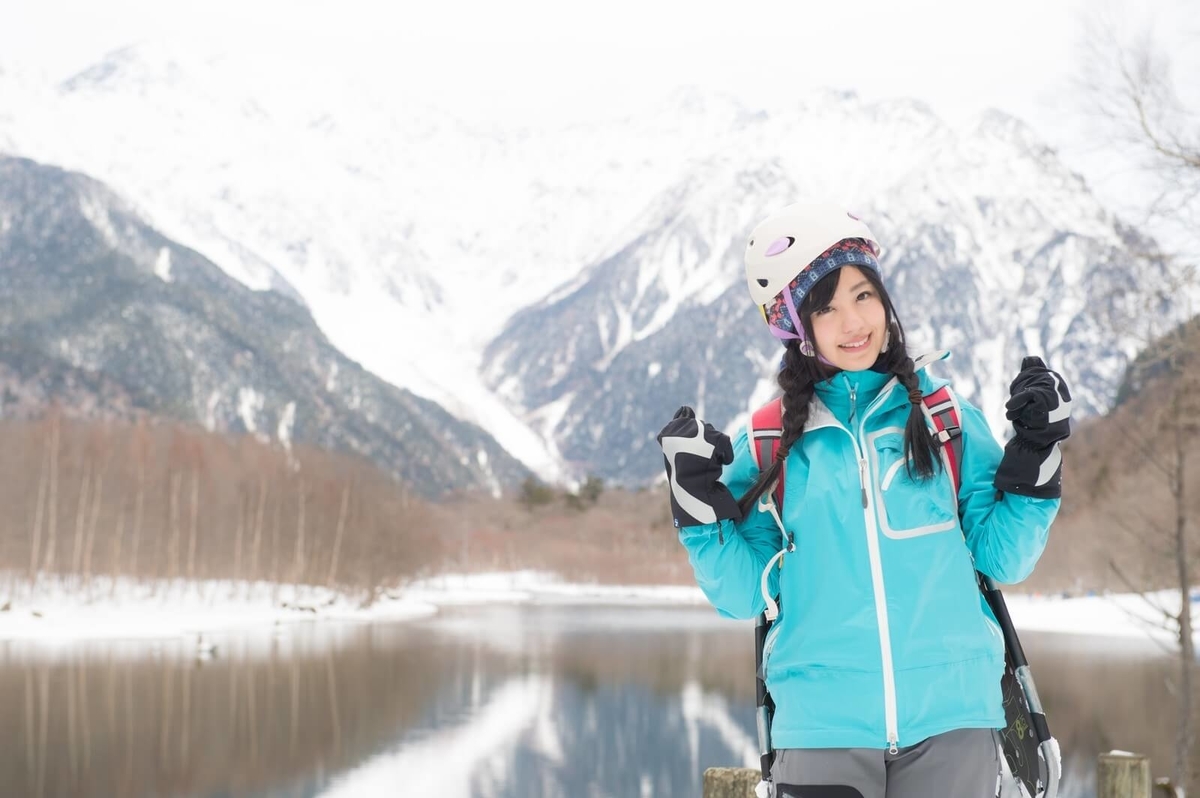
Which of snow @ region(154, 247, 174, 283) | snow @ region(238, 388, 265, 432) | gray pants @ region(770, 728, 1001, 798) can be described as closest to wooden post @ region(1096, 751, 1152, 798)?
gray pants @ region(770, 728, 1001, 798)

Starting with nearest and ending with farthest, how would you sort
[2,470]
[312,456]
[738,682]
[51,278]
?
[738,682], [2,470], [312,456], [51,278]

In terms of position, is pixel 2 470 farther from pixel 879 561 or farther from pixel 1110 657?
pixel 879 561

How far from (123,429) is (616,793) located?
184 feet

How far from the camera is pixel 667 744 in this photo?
2006 cm

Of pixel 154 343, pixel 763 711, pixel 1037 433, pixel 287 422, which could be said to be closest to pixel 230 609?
pixel 763 711

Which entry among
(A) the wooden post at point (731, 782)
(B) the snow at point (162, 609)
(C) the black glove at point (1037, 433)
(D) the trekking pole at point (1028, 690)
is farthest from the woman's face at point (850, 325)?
(B) the snow at point (162, 609)

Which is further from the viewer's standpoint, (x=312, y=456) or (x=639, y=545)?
(x=639, y=545)

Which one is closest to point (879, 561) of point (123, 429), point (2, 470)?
point (2, 470)

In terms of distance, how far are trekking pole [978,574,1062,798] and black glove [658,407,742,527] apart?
596 millimetres

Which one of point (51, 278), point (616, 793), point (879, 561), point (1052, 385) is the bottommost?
point (616, 793)

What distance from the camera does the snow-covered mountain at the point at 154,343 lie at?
143 m

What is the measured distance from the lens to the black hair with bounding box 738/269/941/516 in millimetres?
2547

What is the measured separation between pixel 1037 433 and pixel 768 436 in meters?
0.57

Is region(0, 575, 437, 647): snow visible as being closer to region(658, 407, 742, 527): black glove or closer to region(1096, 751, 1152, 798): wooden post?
region(1096, 751, 1152, 798): wooden post
